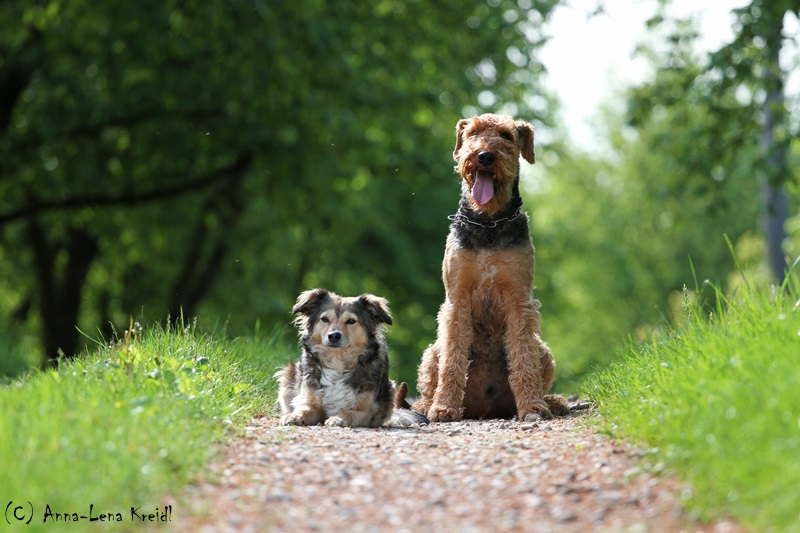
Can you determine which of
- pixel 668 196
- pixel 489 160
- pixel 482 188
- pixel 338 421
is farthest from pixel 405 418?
pixel 668 196

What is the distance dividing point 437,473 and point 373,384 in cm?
210

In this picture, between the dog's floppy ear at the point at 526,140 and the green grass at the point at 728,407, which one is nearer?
the green grass at the point at 728,407

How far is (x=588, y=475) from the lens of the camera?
5184mm

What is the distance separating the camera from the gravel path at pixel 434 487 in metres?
4.43

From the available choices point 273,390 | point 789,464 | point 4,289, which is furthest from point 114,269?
point 789,464

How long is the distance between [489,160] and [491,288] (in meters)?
0.98

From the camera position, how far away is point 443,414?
26.2ft

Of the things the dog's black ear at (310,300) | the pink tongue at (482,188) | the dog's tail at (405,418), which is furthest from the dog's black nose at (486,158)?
the dog's tail at (405,418)

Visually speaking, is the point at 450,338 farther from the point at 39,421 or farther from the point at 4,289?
the point at 4,289

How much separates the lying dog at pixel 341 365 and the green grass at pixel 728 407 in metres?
1.63

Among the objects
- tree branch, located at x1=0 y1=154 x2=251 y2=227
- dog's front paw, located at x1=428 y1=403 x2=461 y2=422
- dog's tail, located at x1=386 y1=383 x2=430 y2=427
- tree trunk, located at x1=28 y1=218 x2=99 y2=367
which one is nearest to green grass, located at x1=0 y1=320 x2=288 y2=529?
dog's tail, located at x1=386 y1=383 x2=430 y2=427

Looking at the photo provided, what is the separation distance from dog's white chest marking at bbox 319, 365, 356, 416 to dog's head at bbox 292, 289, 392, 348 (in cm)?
23

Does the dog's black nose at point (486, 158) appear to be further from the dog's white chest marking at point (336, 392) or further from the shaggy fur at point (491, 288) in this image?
the dog's white chest marking at point (336, 392)

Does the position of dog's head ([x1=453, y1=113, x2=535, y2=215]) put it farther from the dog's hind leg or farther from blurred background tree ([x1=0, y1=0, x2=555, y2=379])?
blurred background tree ([x1=0, y1=0, x2=555, y2=379])
